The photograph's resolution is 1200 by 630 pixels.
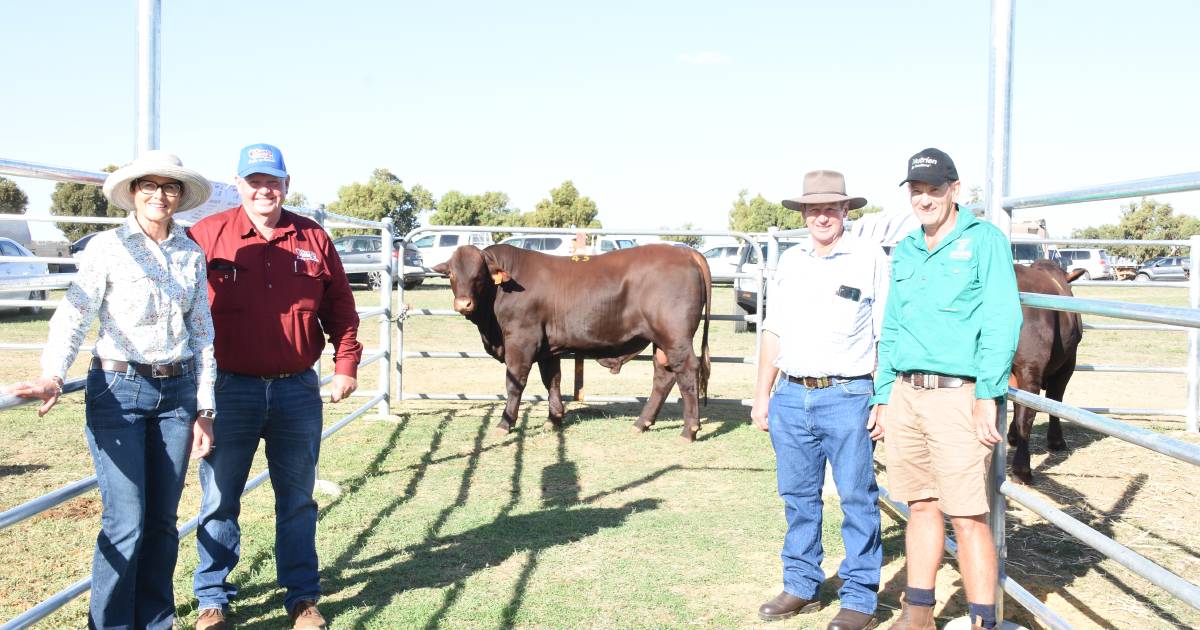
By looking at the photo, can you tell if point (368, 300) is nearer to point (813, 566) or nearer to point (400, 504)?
point (400, 504)

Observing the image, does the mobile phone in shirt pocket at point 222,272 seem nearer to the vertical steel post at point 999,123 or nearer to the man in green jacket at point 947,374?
the man in green jacket at point 947,374

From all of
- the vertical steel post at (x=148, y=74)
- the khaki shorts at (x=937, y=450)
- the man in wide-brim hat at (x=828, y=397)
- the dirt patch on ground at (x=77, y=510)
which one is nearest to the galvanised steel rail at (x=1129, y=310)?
the khaki shorts at (x=937, y=450)

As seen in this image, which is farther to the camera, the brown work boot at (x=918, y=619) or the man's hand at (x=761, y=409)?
the man's hand at (x=761, y=409)

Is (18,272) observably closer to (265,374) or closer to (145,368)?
(265,374)

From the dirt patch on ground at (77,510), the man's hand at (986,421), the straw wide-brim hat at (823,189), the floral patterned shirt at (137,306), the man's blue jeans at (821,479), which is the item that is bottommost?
the dirt patch on ground at (77,510)

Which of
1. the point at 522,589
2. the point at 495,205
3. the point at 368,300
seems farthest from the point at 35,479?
the point at 495,205

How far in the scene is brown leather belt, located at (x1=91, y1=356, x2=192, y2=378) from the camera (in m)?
2.82

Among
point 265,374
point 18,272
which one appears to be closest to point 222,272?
point 265,374

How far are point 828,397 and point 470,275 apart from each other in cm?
470

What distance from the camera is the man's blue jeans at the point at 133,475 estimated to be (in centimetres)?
283

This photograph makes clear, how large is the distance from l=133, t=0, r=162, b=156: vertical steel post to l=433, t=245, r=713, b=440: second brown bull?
4446 millimetres

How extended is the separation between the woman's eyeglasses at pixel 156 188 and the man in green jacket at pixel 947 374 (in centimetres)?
254

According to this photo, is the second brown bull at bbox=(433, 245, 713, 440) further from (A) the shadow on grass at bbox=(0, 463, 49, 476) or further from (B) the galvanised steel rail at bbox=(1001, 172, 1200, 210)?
(B) the galvanised steel rail at bbox=(1001, 172, 1200, 210)

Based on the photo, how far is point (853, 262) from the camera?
3.89 m
